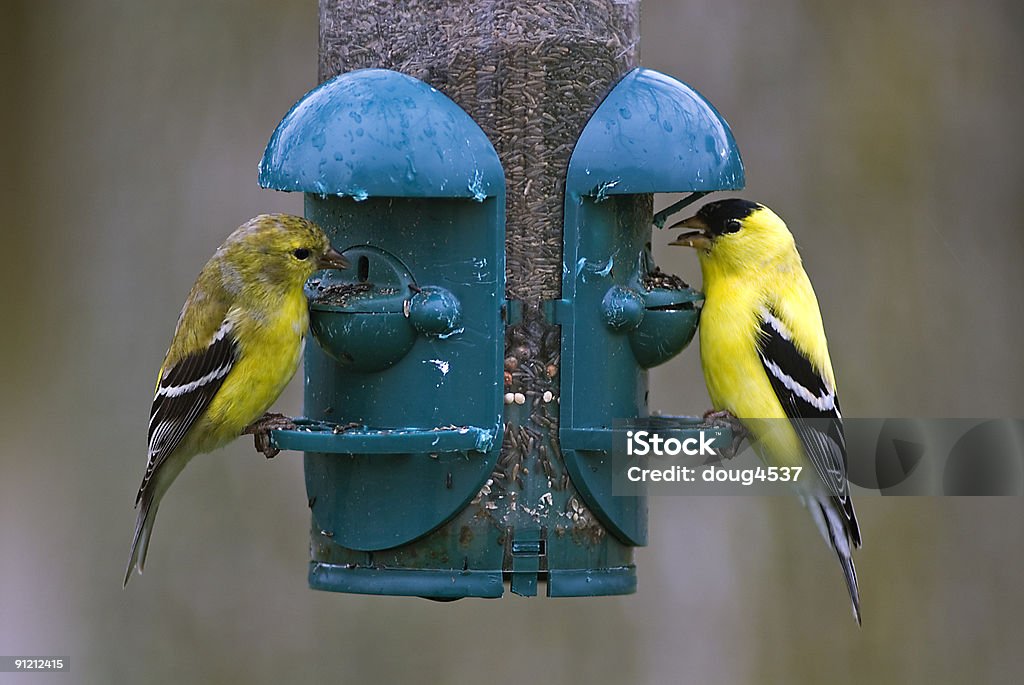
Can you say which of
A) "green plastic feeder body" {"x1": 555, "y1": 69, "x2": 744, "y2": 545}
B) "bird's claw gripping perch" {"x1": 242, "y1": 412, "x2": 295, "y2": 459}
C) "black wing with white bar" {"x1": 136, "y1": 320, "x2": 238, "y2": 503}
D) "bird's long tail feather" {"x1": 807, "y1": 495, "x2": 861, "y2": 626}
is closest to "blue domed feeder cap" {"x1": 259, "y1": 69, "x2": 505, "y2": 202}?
"green plastic feeder body" {"x1": 555, "y1": 69, "x2": 744, "y2": 545}

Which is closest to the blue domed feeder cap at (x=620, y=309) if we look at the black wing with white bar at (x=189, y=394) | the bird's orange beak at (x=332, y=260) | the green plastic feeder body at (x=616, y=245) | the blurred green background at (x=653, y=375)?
the green plastic feeder body at (x=616, y=245)

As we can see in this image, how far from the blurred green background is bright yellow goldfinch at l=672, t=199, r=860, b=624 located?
2633 millimetres

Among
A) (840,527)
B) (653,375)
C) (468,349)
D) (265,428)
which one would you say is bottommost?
(840,527)

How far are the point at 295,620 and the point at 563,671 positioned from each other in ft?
4.97

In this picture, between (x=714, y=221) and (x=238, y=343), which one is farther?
(x=714, y=221)

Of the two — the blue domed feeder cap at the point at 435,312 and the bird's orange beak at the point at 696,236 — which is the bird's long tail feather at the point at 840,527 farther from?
the blue domed feeder cap at the point at 435,312

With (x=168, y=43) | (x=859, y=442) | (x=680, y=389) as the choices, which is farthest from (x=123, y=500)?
(x=859, y=442)

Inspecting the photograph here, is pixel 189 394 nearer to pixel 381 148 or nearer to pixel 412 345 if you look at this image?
pixel 412 345

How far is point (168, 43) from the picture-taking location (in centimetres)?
981

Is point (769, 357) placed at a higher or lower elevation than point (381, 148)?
lower

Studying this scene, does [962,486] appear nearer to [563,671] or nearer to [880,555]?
[880,555]

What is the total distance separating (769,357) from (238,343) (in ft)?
6.75

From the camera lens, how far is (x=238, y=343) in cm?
679

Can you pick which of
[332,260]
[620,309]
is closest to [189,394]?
[332,260]
